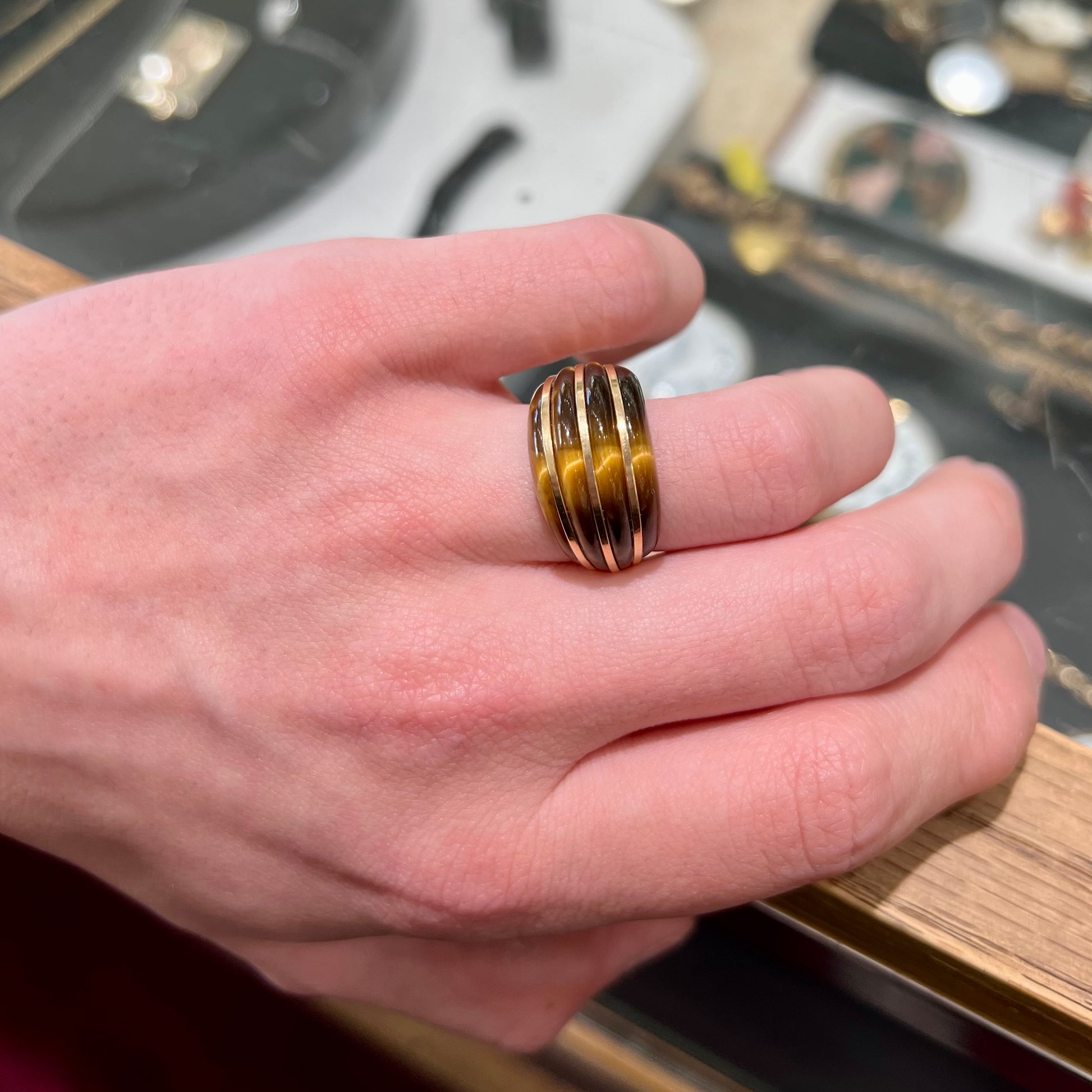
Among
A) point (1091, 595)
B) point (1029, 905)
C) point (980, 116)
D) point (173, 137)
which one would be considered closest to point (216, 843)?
point (1029, 905)

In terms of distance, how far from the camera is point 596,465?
0.54 metres

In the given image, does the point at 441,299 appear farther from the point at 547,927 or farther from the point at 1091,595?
the point at 1091,595

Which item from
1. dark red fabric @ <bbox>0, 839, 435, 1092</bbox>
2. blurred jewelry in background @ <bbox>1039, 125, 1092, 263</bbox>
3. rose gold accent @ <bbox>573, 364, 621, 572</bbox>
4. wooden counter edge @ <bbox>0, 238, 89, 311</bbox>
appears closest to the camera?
rose gold accent @ <bbox>573, 364, 621, 572</bbox>

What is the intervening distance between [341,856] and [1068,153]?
1.05m

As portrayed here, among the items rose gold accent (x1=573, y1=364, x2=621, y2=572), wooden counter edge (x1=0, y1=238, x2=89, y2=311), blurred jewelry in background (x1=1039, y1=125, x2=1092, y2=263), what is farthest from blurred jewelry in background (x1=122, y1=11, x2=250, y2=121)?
blurred jewelry in background (x1=1039, y1=125, x2=1092, y2=263)

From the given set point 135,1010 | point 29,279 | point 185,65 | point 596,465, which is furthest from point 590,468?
point 185,65

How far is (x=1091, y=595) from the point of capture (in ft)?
2.63

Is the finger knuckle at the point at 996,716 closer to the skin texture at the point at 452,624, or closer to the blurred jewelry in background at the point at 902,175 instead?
the skin texture at the point at 452,624

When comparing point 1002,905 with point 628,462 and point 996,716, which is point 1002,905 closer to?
point 996,716

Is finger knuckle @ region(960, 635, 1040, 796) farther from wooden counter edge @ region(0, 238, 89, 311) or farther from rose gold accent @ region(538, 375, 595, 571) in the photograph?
wooden counter edge @ region(0, 238, 89, 311)

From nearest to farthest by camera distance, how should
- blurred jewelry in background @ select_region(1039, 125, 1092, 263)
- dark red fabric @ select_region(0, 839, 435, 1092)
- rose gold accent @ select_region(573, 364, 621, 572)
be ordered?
1. rose gold accent @ select_region(573, 364, 621, 572)
2. dark red fabric @ select_region(0, 839, 435, 1092)
3. blurred jewelry in background @ select_region(1039, 125, 1092, 263)

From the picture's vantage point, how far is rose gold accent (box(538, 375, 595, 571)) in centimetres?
55

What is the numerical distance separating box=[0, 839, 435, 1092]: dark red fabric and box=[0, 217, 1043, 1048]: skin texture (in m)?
0.30

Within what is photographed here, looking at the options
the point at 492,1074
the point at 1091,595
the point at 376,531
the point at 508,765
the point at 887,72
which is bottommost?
the point at 492,1074
